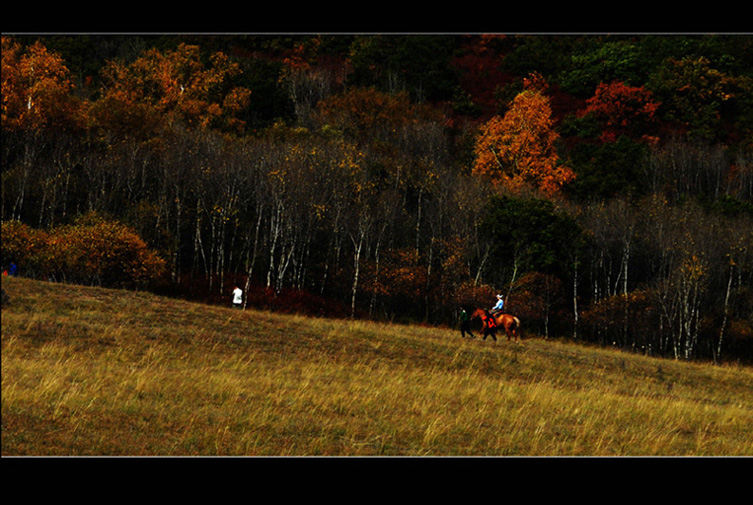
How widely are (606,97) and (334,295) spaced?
38288mm

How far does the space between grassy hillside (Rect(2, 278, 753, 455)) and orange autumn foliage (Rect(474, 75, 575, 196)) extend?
3342 centimetres

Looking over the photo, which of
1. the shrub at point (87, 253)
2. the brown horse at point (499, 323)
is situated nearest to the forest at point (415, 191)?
the shrub at point (87, 253)

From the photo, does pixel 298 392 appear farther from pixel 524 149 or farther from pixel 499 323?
pixel 524 149

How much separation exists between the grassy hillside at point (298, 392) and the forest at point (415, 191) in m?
8.27

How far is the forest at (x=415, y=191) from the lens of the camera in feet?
143

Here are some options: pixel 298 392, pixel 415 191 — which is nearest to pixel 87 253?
pixel 298 392

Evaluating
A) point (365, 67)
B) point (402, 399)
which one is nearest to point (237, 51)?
point (365, 67)

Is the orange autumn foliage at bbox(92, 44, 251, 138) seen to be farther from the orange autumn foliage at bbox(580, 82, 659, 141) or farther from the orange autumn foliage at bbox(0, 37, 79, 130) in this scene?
the orange autumn foliage at bbox(580, 82, 659, 141)

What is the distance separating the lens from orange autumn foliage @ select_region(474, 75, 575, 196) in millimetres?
66938

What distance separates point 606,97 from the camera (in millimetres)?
78688

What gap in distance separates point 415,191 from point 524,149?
34.8ft

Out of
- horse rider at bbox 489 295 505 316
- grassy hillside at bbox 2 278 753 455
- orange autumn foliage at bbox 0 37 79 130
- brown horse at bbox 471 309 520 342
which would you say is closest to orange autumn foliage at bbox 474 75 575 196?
brown horse at bbox 471 309 520 342

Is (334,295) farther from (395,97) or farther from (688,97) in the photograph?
(688,97)

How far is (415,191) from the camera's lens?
216ft
